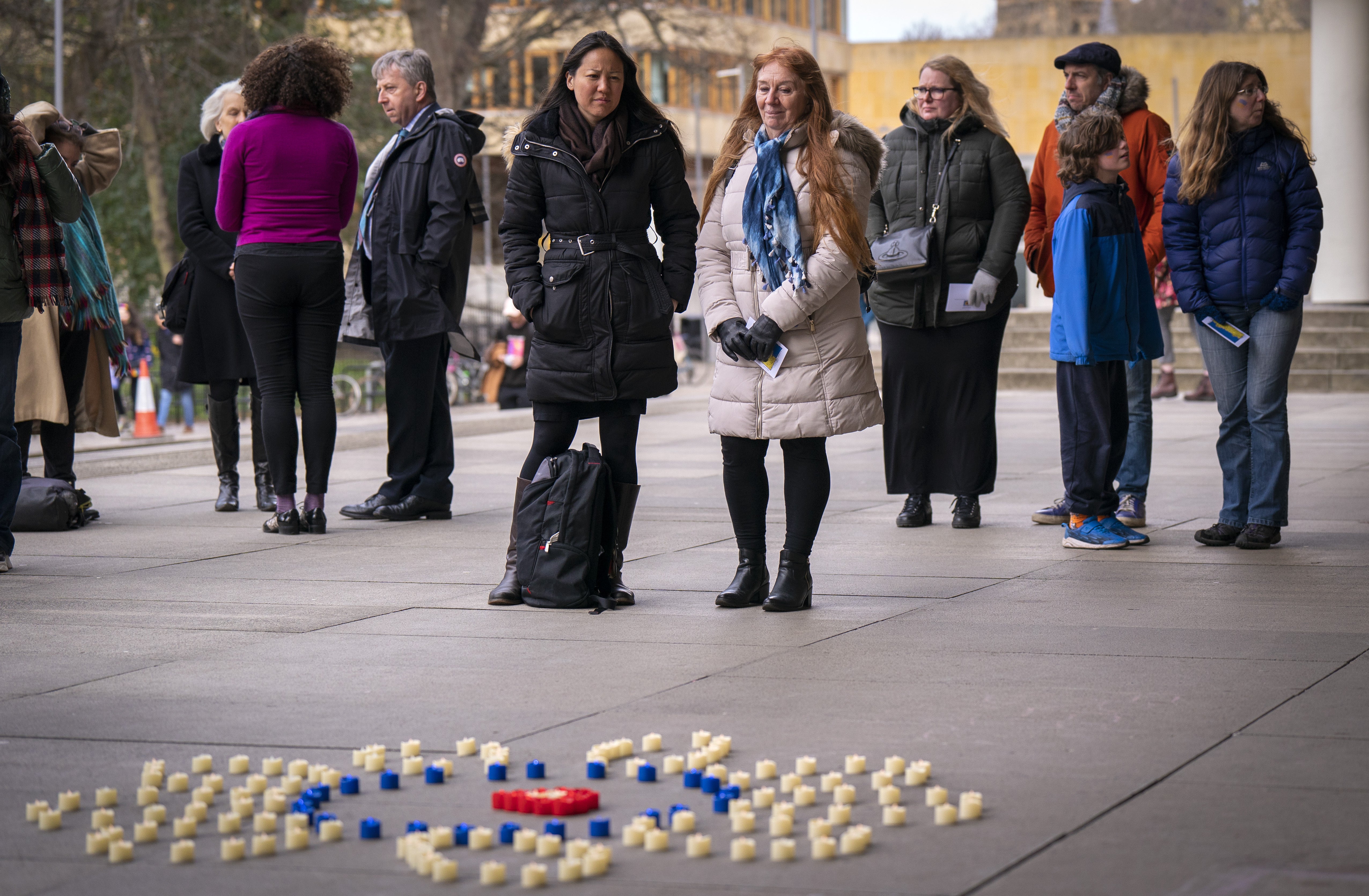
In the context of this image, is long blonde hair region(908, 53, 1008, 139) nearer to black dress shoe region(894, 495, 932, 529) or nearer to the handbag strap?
the handbag strap

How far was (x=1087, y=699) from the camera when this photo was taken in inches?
179

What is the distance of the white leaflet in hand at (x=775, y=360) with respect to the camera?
19.4 ft

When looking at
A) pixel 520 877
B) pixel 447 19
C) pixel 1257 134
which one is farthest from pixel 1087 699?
pixel 447 19

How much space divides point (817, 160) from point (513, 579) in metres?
1.76

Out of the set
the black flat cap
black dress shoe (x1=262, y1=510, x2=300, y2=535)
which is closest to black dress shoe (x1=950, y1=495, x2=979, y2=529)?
the black flat cap

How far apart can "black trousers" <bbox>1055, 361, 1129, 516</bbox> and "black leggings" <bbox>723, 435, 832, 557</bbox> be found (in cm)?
175

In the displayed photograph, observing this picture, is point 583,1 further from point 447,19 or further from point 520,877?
point 520,877

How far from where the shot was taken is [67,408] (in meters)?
8.73

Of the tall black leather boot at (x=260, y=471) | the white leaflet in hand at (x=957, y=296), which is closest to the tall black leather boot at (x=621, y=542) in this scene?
the white leaflet in hand at (x=957, y=296)

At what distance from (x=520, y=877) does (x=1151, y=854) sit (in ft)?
3.76

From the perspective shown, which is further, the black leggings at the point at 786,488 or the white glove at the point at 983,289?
the white glove at the point at 983,289

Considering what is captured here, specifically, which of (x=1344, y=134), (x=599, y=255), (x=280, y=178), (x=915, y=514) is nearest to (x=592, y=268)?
(x=599, y=255)

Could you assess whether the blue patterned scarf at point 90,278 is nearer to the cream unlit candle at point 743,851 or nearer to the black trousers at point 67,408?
the black trousers at point 67,408

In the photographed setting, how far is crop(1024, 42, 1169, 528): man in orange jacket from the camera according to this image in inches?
317
